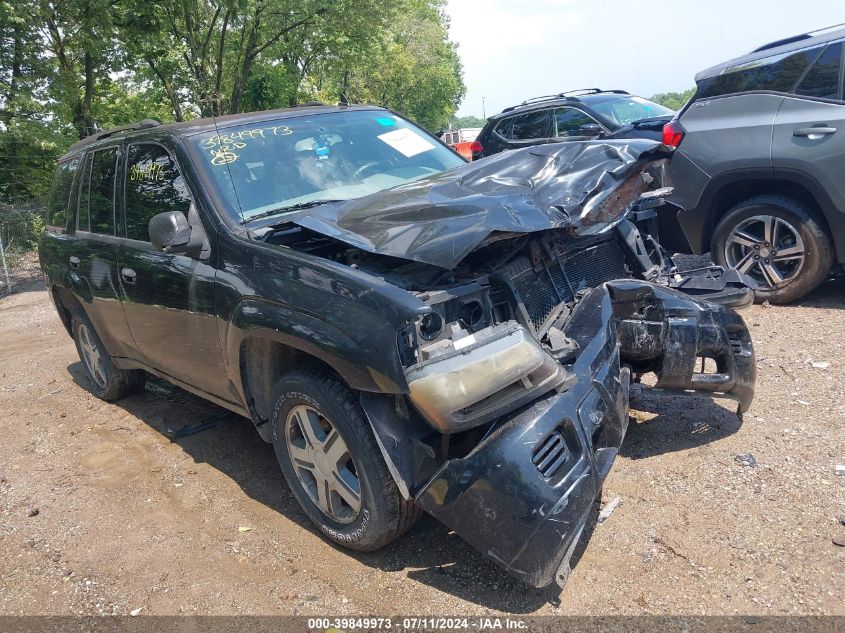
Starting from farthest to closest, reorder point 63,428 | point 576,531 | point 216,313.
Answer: point 63,428, point 216,313, point 576,531

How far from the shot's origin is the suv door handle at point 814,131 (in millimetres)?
4980

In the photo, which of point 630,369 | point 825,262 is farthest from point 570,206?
point 825,262

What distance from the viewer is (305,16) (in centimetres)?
1845

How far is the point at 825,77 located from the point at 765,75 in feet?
1.51

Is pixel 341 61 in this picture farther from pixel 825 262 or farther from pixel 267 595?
pixel 267 595

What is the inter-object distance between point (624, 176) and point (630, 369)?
3.24ft

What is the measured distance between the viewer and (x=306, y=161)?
3797 mm

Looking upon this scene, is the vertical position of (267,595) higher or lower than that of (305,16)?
lower

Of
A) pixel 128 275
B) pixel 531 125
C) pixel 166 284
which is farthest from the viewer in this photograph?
pixel 531 125

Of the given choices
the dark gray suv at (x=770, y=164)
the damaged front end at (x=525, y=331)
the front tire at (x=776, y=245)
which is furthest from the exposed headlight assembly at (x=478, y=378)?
the front tire at (x=776, y=245)

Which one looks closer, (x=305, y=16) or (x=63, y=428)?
(x=63, y=428)

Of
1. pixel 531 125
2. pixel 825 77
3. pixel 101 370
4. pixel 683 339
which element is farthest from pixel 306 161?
pixel 531 125

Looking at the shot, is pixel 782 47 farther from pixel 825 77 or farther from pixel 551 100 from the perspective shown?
pixel 551 100

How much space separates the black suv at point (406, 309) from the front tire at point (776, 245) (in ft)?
5.42
